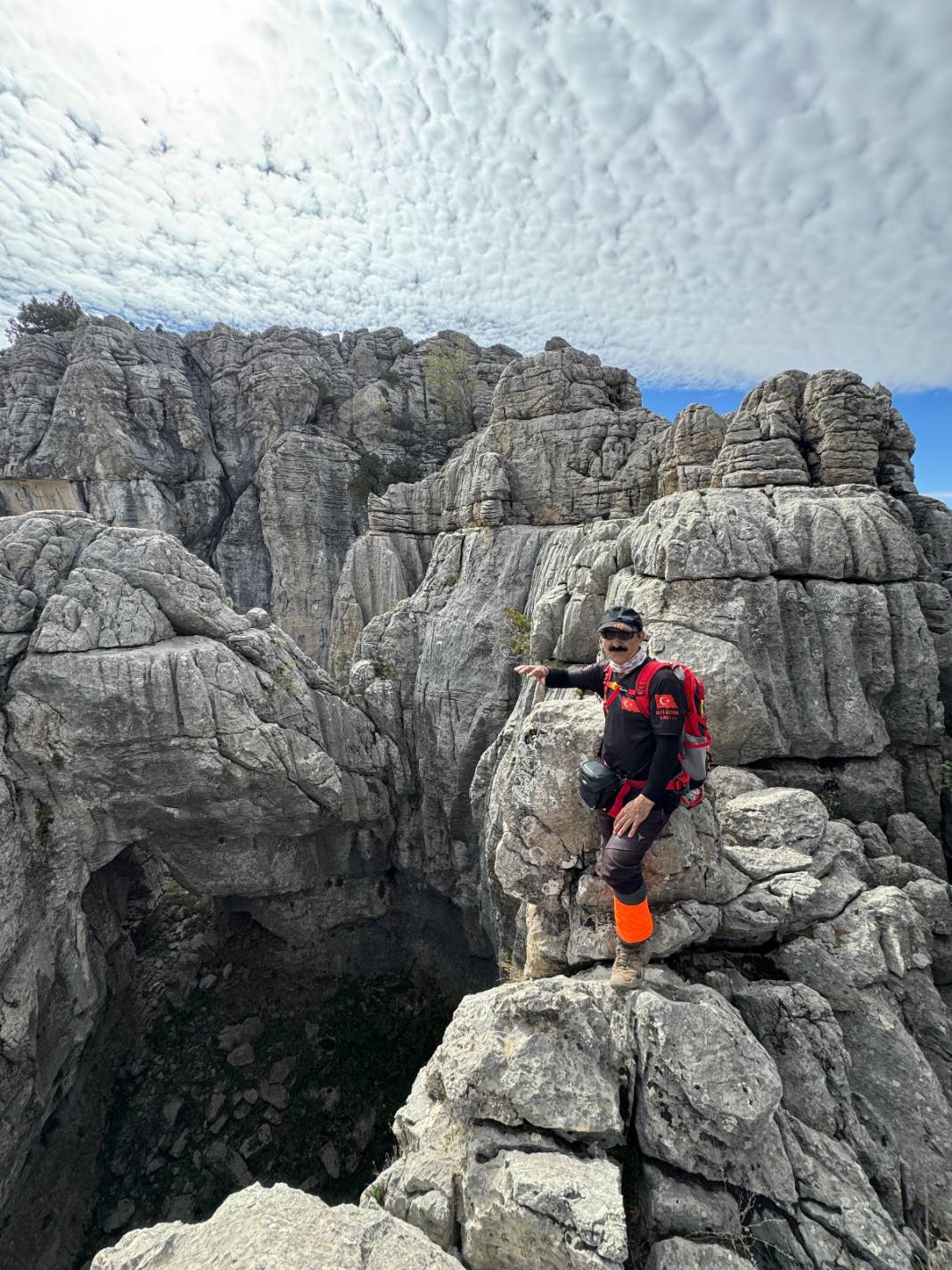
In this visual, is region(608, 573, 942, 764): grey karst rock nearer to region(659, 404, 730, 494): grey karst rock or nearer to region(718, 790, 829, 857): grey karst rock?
region(718, 790, 829, 857): grey karst rock

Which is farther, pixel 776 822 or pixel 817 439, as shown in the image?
pixel 817 439

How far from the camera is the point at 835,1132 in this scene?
484cm

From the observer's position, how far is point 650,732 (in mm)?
5363

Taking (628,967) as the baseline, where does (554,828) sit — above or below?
above

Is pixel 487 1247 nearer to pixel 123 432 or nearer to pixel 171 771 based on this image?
pixel 171 771

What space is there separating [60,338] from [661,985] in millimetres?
54471

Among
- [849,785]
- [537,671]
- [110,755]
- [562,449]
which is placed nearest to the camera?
[537,671]

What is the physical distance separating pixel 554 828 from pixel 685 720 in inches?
93.3

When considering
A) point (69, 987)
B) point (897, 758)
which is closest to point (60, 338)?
point (69, 987)

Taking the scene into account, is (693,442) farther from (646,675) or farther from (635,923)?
(635,923)

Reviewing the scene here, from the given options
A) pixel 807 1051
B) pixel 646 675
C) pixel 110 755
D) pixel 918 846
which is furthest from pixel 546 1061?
pixel 110 755

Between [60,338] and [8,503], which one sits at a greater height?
[60,338]

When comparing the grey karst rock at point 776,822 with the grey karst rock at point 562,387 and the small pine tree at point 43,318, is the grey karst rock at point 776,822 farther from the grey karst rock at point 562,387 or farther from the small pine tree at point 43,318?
the small pine tree at point 43,318

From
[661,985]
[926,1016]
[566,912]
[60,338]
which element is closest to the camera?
[661,985]
